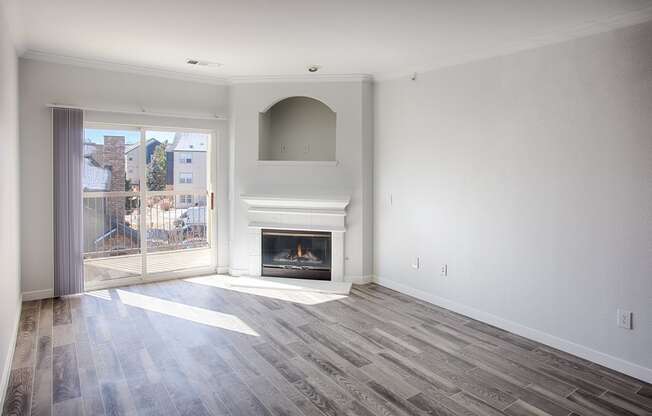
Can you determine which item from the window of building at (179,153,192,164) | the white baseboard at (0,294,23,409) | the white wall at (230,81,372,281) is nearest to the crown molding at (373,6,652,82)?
the white wall at (230,81,372,281)

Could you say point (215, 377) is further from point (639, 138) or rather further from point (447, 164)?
point (639, 138)

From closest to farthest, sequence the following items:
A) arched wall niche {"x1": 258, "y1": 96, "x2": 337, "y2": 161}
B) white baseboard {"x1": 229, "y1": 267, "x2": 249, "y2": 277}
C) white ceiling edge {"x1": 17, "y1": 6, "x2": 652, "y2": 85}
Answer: white ceiling edge {"x1": 17, "y1": 6, "x2": 652, "y2": 85} < white baseboard {"x1": 229, "y1": 267, "x2": 249, "y2": 277} < arched wall niche {"x1": 258, "y1": 96, "x2": 337, "y2": 161}

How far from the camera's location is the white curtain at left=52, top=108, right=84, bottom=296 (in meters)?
4.46

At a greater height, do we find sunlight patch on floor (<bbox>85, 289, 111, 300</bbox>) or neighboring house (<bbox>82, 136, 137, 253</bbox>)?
neighboring house (<bbox>82, 136, 137, 253</bbox>)

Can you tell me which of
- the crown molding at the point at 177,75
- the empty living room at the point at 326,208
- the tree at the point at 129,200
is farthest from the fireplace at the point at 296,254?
the crown molding at the point at 177,75

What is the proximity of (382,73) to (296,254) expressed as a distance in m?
2.48

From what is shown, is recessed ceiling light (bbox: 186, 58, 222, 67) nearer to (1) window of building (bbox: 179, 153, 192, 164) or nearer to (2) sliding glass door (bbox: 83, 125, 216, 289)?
(2) sliding glass door (bbox: 83, 125, 216, 289)

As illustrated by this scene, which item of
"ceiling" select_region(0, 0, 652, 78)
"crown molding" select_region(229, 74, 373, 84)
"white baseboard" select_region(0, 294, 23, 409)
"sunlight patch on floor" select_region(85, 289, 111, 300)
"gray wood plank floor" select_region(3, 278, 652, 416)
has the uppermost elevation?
"crown molding" select_region(229, 74, 373, 84)

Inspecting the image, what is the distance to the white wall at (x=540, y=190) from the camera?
117 inches

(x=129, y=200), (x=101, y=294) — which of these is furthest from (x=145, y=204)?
(x=101, y=294)

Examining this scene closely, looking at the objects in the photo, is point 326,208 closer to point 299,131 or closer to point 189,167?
point 299,131

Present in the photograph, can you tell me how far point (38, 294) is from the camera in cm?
448

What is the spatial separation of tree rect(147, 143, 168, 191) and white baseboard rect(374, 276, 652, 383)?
3.16 meters

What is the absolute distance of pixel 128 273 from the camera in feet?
16.7
